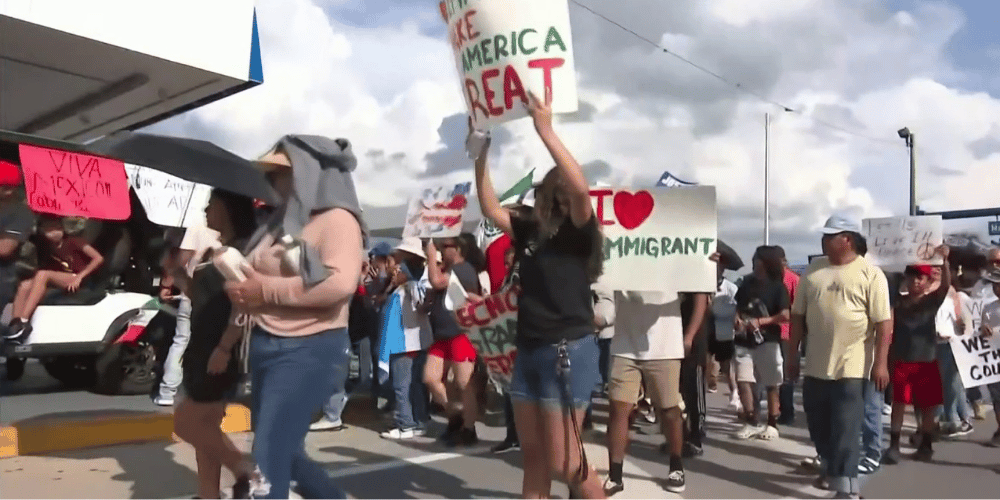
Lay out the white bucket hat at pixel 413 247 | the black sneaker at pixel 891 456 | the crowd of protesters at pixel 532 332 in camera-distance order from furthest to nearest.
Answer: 1. the white bucket hat at pixel 413 247
2. the black sneaker at pixel 891 456
3. the crowd of protesters at pixel 532 332

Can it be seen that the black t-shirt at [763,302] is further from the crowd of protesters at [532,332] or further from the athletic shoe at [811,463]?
the athletic shoe at [811,463]

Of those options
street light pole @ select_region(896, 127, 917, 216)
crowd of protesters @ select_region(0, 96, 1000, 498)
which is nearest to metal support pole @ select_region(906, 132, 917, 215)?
street light pole @ select_region(896, 127, 917, 216)

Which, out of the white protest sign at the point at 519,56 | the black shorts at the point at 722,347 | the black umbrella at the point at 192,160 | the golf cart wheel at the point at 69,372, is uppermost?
the white protest sign at the point at 519,56

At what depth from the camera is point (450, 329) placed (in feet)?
23.6

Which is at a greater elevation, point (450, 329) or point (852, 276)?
point (852, 276)

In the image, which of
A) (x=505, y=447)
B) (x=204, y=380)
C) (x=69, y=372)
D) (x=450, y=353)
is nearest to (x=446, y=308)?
(x=450, y=353)

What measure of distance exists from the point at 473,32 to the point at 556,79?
0.57m

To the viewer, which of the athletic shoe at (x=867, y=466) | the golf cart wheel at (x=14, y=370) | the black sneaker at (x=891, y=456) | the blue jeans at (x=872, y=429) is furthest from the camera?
the golf cart wheel at (x=14, y=370)

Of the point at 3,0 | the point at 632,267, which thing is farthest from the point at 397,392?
the point at 3,0

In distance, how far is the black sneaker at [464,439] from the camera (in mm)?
7082

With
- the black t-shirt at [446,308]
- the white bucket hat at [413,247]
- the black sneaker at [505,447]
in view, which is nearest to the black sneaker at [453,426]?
the black sneaker at [505,447]

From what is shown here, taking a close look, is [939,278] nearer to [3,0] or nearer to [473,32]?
[473,32]

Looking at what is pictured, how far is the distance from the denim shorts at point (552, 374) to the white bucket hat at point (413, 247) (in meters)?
4.22

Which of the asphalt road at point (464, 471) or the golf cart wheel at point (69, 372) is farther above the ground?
the golf cart wheel at point (69, 372)
